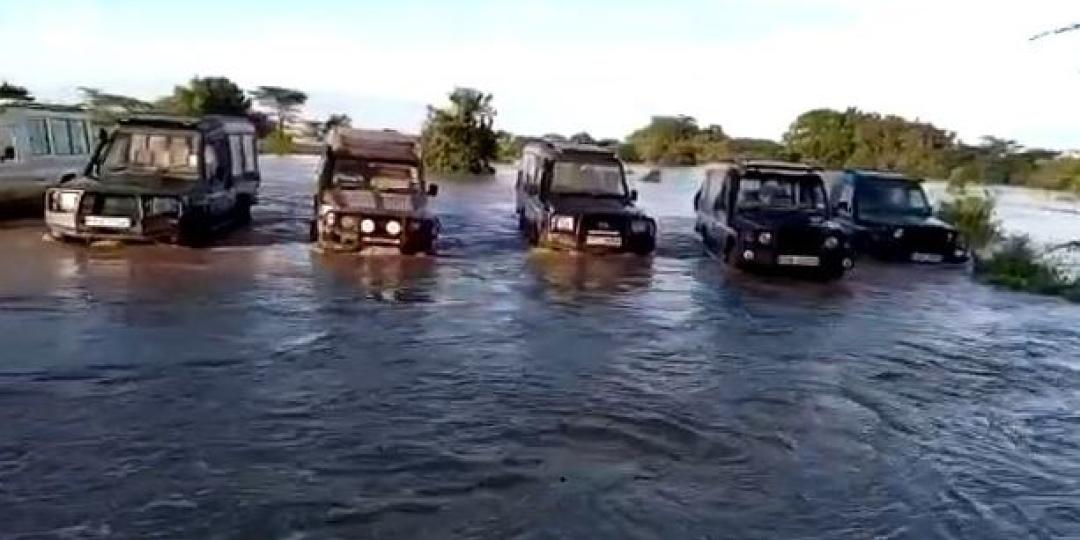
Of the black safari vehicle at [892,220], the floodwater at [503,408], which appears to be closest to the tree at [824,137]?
the black safari vehicle at [892,220]

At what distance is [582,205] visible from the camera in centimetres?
1975

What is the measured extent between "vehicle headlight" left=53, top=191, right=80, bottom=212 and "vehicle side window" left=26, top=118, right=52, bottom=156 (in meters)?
4.57

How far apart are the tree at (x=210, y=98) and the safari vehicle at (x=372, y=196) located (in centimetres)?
3148

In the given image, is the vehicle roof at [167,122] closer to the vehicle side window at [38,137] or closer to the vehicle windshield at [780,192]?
the vehicle side window at [38,137]

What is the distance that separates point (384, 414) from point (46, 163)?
15.2 m

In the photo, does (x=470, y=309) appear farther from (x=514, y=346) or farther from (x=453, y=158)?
(x=453, y=158)

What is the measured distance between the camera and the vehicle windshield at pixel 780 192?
65.1ft

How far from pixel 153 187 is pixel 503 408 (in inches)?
401

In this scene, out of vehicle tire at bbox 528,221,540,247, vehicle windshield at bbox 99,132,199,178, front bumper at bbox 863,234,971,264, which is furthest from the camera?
front bumper at bbox 863,234,971,264

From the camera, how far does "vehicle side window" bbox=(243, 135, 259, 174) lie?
2254cm

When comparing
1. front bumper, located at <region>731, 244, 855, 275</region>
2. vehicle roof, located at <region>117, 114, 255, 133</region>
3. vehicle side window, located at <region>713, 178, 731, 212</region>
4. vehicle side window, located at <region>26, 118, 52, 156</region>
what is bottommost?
front bumper, located at <region>731, 244, 855, 275</region>

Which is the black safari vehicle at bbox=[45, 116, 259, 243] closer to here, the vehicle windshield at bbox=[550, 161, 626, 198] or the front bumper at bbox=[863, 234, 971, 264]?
the vehicle windshield at bbox=[550, 161, 626, 198]

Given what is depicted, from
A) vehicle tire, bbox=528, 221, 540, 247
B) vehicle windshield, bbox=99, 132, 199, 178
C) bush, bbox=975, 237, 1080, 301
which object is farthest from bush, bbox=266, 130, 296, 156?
bush, bbox=975, 237, 1080, 301

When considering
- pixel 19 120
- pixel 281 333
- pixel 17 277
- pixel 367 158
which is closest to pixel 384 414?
pixel 281 333
